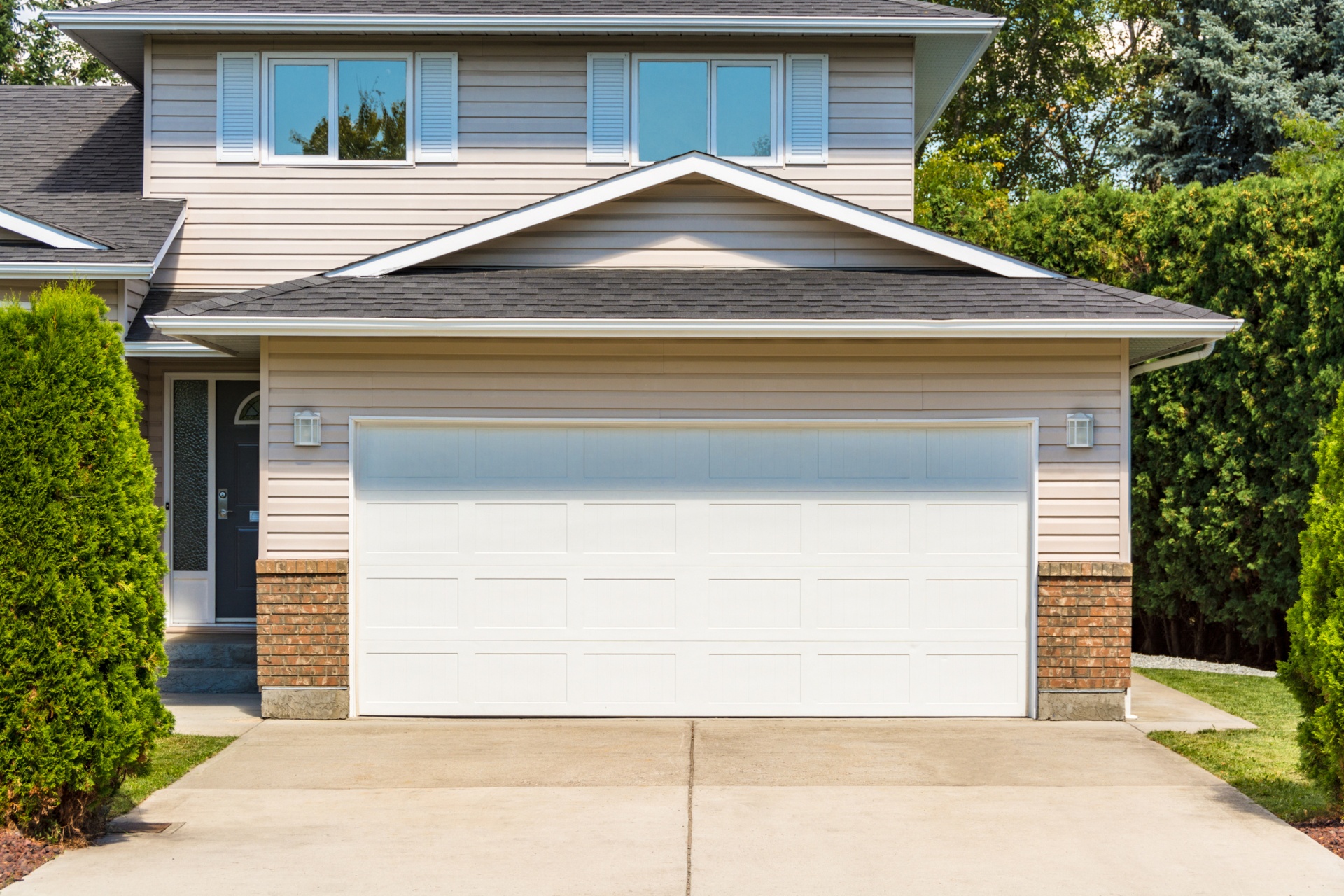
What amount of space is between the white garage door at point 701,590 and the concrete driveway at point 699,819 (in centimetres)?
50

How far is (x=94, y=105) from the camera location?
14.4 metres

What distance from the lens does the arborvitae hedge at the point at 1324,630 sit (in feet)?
20.3

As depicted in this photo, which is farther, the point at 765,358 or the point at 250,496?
the point at 250,496

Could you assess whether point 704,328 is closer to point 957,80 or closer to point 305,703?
point 305,703

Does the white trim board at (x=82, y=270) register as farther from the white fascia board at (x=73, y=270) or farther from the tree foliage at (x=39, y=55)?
the tree foliage at (x=39, y=55)

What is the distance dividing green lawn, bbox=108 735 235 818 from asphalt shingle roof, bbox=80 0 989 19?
273 inches

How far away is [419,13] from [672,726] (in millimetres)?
7124

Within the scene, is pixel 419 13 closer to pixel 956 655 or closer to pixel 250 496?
pixel 250 496

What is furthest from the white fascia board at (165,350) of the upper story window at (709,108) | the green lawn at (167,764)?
the upper story window at (709,108)

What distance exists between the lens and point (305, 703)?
9250 mm

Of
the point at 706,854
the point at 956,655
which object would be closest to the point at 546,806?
the point at 706,854

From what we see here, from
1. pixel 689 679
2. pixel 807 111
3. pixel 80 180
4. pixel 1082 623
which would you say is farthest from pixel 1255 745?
pixel 80 180

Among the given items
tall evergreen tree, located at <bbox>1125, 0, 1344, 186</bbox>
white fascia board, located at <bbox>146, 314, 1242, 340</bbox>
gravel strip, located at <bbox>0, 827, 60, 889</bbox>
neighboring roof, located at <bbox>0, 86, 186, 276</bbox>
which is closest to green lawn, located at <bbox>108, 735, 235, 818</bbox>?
gravel strip, located at <bbox>0, 827, 60, 889</bbox>

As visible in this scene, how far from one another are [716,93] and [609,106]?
106 centimetres
